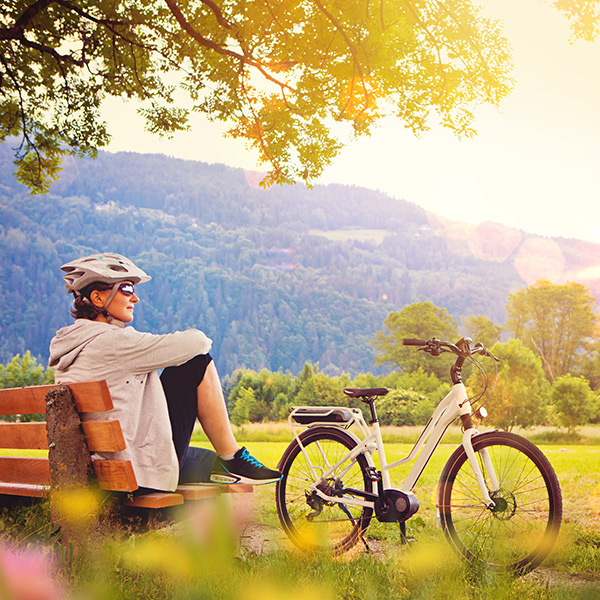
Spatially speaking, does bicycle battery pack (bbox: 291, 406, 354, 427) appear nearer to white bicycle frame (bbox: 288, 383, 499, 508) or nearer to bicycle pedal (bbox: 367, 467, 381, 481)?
white bicycle frame (bbox: 288, 383, 499, 508)

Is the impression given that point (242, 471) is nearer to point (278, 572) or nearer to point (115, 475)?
point (278, 572)

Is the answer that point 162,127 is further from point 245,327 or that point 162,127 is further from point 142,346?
point 245,327

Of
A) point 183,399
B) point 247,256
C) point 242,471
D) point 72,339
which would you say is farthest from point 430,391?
point 247,256

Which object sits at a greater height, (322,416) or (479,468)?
(322,416)

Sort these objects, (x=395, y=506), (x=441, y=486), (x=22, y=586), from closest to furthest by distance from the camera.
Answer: (x=22, y=586), (x=441, y=486), (x=395, y=506)

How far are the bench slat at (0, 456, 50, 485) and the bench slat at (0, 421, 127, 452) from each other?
12cm

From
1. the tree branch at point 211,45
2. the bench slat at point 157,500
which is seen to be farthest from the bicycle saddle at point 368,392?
the tree branch at point 211,45

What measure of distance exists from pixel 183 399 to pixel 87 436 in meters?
0.51

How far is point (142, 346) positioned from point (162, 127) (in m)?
8.25

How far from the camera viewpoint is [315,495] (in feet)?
14.1

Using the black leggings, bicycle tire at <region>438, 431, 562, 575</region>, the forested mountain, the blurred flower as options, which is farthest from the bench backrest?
the forested mountain

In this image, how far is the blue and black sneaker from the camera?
3371 millimetres

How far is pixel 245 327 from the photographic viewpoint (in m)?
94.9

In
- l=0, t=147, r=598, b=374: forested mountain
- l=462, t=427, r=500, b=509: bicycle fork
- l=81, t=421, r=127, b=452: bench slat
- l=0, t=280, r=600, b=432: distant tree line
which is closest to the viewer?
l=81, t=421, r=127, b=452: bench slat
